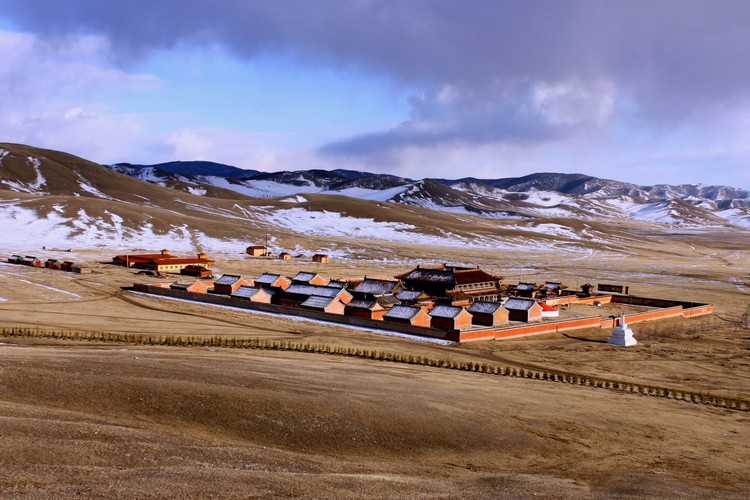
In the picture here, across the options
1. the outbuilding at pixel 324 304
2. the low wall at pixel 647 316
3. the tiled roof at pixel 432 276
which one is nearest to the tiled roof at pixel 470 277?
the tiled roof at pixel 432 276

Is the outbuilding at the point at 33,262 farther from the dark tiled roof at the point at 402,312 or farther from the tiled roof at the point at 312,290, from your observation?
the dark tiled roof at the point at 402,312

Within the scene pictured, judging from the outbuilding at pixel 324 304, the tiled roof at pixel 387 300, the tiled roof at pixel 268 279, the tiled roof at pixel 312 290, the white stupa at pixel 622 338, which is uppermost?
the tiled roof at pixel 268 279

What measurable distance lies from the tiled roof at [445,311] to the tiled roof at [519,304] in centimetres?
884

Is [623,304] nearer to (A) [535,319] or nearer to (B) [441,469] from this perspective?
(A) [535,319]

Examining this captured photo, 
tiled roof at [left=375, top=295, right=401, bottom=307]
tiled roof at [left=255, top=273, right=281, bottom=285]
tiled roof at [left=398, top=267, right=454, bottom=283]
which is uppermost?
tiled roof at [left=398, top=267, right=454, bottom=283]

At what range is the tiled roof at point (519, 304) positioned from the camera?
66.2m

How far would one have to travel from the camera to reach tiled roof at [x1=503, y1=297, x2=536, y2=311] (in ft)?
217

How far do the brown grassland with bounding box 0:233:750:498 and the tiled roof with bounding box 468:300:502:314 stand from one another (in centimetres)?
1241

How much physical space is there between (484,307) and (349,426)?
40.5 meters

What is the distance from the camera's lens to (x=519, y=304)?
218 ft

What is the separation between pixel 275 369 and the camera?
3344 centimetres

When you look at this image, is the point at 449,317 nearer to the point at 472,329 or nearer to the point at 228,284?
the point at 472,329

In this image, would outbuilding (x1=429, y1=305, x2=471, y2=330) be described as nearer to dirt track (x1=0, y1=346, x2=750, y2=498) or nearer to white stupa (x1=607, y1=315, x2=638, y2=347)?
white stupa (x1=607, y1=315, x2=638, y2=347)

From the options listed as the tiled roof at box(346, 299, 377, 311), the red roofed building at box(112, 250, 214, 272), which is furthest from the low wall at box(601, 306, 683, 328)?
the red roofed building at box(112, 250, 214, 272)
